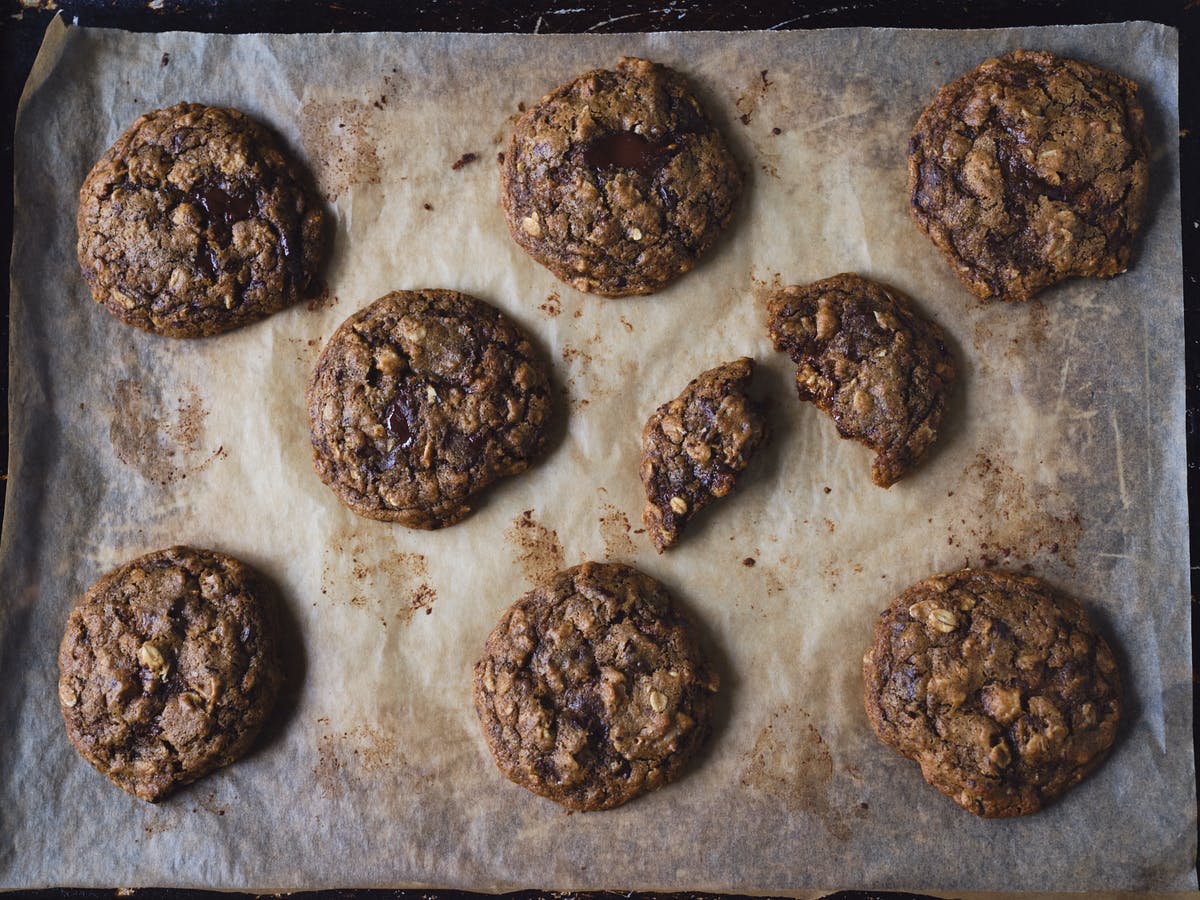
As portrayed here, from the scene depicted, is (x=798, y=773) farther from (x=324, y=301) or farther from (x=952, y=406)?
(x=324, y=301)

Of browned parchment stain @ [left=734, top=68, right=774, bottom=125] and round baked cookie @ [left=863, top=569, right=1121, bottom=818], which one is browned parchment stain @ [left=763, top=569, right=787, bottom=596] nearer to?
round baked cookie @ [left=863, top=569, right=1121, bottom=818]

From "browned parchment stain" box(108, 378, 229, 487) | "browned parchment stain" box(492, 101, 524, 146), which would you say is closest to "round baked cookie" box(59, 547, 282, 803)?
"browned parchment stain" box(108, 378, 229, 487)

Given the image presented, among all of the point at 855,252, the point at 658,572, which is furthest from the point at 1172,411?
the point at 658,572

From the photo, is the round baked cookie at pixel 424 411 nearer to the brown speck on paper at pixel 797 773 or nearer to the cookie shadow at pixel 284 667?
the cookie shadow at pixel 284 667

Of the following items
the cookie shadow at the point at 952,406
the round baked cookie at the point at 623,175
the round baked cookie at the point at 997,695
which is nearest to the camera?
the round baked cookie at the point at 997,695

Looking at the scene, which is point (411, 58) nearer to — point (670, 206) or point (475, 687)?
point (670, 206)

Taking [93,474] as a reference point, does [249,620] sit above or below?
below

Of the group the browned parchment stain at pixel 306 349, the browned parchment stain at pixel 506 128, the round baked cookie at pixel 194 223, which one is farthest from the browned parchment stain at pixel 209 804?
the browned parchment stain at pixel 506 128

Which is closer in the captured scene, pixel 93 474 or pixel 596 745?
pixel 596 745
